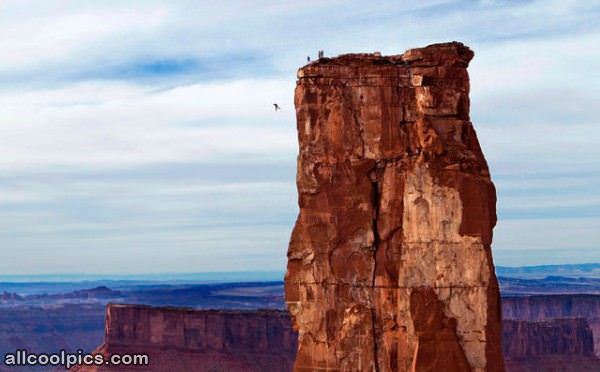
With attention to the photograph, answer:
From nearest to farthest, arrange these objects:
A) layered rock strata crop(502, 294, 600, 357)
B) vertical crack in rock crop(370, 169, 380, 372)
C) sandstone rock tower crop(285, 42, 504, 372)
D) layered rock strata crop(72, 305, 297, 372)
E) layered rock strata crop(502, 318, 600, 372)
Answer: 1. sandstone rock tower crop(285, 42, 504, 372)
2. vertical crack in rock crop(370, 169, 380, 372)
3. layered rock strata crop(72, 305, 297, 372)
4. layered rock strata crop(502, 318, 600, 372)
5. layered rock strata crop(502, 294, 600, 357)

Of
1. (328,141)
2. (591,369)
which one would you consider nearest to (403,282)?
(328,141)

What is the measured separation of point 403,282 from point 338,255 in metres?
1.74

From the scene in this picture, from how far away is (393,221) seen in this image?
37.7 meters

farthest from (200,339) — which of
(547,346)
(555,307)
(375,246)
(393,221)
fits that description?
(393,221)

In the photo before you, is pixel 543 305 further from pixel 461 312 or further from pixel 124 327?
pixel 461 312

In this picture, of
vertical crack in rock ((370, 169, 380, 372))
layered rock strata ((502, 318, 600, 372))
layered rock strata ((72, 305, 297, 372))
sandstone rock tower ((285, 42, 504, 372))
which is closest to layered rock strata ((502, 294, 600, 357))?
layered rock strata ((502, 318, 600, 372))

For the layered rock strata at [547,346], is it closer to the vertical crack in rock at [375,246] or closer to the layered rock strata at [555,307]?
the layered rock strata at [555,307]

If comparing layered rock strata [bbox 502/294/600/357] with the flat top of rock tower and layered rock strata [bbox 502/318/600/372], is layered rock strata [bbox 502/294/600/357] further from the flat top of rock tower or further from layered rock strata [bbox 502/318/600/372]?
the flat top of rock tower

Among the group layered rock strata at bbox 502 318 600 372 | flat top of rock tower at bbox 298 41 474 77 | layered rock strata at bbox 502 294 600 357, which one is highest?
flat top of rock tower at bbox 298 41 474 77

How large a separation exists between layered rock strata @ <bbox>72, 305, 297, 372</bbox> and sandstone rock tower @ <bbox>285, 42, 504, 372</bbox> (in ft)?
247

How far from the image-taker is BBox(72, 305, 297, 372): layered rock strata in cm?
11538

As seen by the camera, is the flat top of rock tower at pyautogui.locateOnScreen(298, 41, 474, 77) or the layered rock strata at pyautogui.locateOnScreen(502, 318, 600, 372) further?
the layered rock strata at pyautogui.locateOnScreen(502, 318, 600, 372)

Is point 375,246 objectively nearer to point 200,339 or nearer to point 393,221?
Answer: point 393,221

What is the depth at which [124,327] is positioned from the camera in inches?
4540
